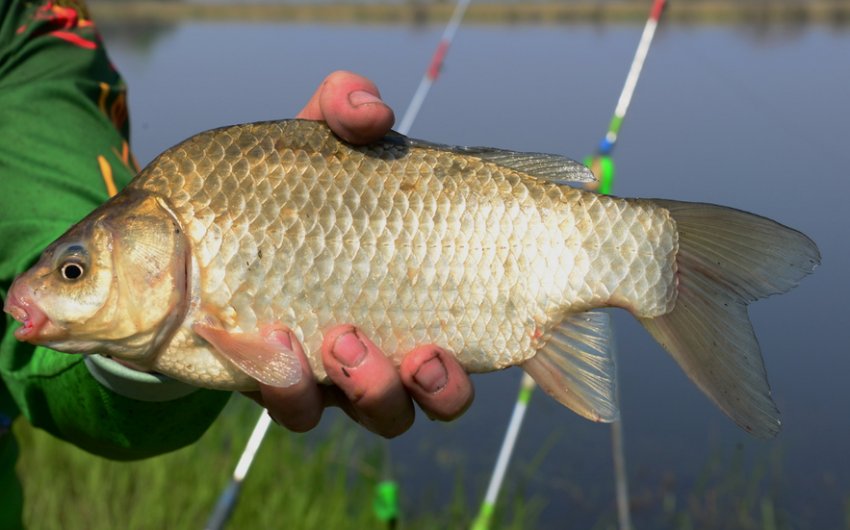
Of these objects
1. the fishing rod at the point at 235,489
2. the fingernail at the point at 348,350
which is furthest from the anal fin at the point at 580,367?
the fishing rod at the point at 235,489

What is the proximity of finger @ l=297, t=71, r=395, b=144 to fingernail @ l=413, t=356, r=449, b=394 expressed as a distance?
1.00 ft

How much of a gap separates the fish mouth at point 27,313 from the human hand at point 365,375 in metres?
0.29

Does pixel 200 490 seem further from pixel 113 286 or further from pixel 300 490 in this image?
pixel 113 286

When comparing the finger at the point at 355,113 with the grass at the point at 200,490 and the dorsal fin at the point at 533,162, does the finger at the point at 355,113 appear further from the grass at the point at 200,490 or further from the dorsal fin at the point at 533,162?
the grass at the point at 200,490

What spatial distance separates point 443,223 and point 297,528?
1870mm

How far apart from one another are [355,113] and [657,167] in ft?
15.1

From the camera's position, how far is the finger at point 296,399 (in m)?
1.30

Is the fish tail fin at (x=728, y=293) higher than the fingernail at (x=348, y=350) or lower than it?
higher

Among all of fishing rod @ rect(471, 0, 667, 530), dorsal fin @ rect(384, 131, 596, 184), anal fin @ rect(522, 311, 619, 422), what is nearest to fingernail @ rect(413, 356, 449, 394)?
anal fin @ rect(522, 311, 619, 422)

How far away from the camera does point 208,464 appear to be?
3305mm

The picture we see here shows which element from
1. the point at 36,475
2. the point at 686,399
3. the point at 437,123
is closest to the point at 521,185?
the point at 36,475

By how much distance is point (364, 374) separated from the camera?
1292mm

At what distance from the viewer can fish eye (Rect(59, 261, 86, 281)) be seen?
4.21 feet

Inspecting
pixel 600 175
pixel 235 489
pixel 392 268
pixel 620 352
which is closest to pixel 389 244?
pixel 392 268
